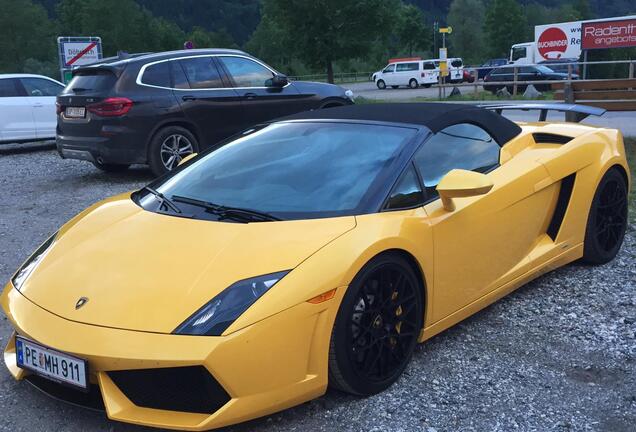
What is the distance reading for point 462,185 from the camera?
325 cm

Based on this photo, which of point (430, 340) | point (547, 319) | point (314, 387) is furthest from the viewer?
point (547, 319)

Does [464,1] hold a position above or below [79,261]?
above

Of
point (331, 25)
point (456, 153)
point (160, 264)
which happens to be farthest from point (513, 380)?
point (331, 25)

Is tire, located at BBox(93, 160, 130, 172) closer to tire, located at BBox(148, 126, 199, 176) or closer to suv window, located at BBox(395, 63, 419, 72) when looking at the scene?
tire, located at BBox(148, 126, 199, 176)

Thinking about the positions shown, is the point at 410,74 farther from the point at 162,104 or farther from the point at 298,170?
the point at 298,170

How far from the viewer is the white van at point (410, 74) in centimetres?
4244

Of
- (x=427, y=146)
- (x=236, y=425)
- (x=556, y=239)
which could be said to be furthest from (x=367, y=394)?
(x=556, y=239)

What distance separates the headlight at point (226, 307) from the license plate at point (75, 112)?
654cm

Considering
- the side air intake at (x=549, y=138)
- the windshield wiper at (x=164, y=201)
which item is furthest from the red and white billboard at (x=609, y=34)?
the windshield wiper at (x=164, y=201)

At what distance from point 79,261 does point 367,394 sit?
144 centimetres

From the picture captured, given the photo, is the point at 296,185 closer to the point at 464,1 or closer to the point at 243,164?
the point at 243,164

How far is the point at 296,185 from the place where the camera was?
3.40 m

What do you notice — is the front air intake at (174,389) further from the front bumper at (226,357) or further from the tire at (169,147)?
the tire at (169,147)

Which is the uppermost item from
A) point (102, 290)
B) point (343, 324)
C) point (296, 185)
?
point (296, 185)
